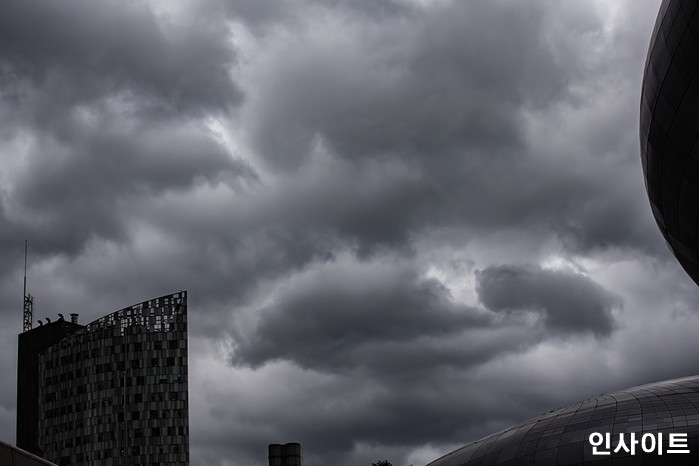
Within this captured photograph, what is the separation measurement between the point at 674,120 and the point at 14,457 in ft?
102

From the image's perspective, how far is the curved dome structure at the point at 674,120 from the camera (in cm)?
3884

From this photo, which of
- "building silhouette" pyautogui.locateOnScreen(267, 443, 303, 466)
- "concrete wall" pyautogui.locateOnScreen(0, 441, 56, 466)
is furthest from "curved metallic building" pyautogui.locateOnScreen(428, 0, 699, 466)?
"concrete wall" pyautogui.locateOnScreen(0, 441, 56, 466)

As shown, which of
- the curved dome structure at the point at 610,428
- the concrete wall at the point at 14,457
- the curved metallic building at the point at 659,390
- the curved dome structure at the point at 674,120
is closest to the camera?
the concrete wall at the point at 14,457

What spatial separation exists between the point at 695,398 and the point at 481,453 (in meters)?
18.7

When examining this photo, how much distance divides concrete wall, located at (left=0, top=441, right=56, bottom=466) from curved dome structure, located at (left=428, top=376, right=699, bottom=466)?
40.5m

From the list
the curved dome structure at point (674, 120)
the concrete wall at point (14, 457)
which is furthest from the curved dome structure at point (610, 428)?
the concrete wall at point (14, 457)

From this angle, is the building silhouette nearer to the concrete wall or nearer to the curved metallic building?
the curved metallic building

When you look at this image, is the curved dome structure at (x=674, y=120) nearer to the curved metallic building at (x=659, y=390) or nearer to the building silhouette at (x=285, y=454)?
the curved metallic building at (x=659, y=390)

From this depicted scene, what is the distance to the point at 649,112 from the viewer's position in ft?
152

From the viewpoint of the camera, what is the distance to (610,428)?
62.4 metres

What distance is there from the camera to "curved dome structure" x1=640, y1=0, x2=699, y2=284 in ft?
127

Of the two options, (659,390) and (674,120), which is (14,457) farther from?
(659,390)

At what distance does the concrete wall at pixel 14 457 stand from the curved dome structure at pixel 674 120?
93.7 feet

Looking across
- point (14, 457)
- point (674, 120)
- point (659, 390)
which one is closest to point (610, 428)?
point (659, 390)
